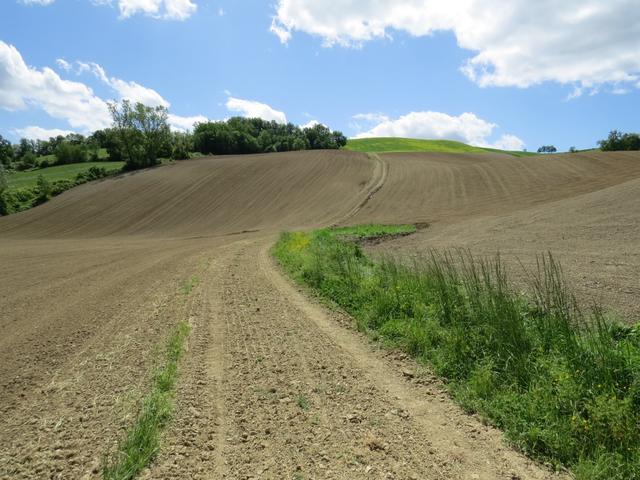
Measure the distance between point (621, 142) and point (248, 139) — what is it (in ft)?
241

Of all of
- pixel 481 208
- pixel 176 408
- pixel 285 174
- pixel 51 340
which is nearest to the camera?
pixel 176 408

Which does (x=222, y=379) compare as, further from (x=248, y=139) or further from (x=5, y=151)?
(x=5, y=151)

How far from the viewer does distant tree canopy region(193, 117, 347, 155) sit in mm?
85188

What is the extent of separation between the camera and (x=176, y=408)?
5.40 m

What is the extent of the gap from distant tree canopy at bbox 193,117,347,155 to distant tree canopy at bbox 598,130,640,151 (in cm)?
5515

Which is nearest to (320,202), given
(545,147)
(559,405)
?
(559,405)

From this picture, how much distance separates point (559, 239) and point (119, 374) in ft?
61.3

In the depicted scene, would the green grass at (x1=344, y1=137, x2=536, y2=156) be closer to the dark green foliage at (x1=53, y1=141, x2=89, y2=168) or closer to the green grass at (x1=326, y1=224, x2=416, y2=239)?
the dark green foliage at (x1=53, y1=141, x2=89, y2=168)

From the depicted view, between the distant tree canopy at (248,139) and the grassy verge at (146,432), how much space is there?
83.3 meters

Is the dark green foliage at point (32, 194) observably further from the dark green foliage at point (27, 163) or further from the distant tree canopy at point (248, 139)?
the dark green foliage at point (27, 163)

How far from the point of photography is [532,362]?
5922mm

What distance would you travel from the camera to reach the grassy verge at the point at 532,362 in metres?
4.48

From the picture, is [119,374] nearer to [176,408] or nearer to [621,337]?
[176,408]

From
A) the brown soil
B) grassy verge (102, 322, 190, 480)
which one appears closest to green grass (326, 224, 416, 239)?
the brown soil
